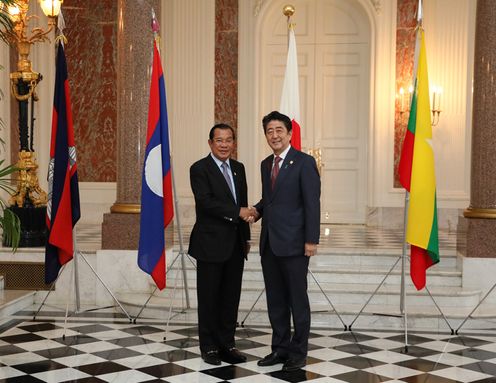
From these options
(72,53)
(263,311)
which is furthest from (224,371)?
(72,53)

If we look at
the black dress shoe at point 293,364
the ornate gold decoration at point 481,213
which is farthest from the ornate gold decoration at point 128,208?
the ornate gold decoration at point 481,213

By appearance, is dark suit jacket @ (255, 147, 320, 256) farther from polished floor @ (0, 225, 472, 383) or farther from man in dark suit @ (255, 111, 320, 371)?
polished floor @ (0, 225, 472, 383)

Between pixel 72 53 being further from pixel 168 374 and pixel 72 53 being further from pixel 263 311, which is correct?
pixel 168 374

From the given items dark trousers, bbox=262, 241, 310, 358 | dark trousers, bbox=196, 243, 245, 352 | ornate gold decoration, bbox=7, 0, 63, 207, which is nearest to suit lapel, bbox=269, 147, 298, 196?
dark trousers, bbox=262, 241, 310, 358

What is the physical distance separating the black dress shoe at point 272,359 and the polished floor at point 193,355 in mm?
45

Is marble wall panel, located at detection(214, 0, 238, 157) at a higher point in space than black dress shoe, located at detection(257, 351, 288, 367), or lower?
higher

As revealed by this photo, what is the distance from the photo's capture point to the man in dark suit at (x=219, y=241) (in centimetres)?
569

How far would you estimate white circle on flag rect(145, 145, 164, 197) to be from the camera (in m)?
6.58

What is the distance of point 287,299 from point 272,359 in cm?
45

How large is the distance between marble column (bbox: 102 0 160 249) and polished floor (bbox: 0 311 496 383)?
109 centimetres

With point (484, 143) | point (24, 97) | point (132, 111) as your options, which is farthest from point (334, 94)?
point (24, 97)

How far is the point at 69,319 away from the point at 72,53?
6.21 metres

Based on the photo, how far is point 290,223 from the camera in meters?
5.53

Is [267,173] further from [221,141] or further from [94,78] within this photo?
[94,78]
